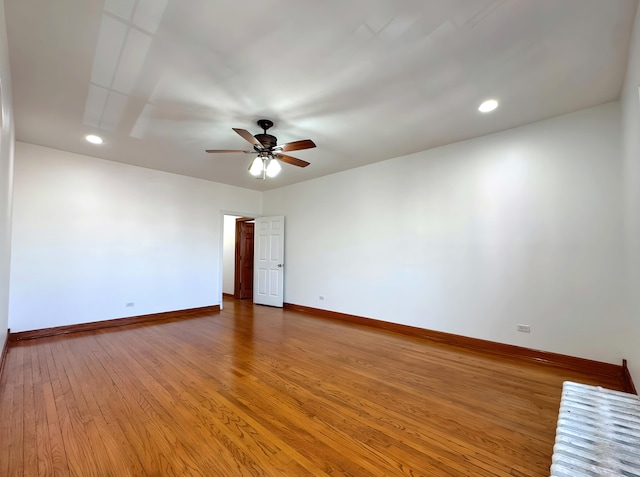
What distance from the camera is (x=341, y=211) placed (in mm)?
5531

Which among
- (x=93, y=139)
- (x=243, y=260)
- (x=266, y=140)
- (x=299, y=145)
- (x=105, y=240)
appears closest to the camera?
(x=299, y=145)

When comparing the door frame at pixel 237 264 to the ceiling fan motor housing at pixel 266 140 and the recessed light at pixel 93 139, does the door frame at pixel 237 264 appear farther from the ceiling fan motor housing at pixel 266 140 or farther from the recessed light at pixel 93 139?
the ceiling fan motor housing at pixel 266 140

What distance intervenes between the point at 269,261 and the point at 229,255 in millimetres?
2126

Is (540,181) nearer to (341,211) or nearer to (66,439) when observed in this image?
(341,211)

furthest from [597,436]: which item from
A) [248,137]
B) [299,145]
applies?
[248,137]

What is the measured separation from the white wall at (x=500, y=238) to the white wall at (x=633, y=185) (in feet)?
1.60

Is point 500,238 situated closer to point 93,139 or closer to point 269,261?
point 269,261

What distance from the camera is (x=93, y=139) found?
3.98m

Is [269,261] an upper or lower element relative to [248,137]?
lower

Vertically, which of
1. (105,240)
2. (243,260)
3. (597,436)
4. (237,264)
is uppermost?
(105,240)

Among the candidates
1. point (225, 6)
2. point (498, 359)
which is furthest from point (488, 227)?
point (225, 6)

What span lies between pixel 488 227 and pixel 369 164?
7.38 feet

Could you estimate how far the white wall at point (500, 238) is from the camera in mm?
3072

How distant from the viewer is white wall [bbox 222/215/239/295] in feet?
26.8
